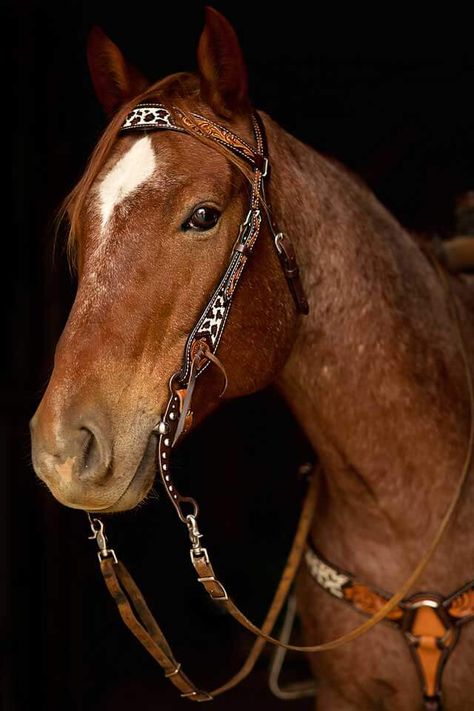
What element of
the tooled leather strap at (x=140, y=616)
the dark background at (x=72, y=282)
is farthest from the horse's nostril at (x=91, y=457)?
the dark background at (x=72, y=282)

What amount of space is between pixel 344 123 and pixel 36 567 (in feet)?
9.73

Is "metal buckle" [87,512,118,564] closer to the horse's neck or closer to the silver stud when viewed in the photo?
the silver stud

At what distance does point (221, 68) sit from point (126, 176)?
0.33 meters

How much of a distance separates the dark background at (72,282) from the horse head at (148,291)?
1.45 metres

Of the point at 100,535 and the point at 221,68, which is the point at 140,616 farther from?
the point at 221,68

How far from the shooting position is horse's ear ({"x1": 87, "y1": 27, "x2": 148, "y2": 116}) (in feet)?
5.85

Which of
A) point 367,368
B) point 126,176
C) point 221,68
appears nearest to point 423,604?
point 367,368

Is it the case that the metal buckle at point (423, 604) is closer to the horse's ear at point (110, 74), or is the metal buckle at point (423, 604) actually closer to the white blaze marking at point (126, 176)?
the white blaze marking at point (126, 176)

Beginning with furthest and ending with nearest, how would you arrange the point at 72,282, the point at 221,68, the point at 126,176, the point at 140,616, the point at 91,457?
1. the point at 72,282
2. the point at 140,616
3. the point at 221,68
4. the point at 126,176
5. the point at 91,457

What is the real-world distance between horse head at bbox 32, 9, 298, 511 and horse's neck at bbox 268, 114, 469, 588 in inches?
5.3

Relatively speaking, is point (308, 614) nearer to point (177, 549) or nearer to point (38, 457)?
point (38, 457)

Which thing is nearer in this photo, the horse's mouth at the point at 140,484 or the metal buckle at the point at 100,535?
the horse's mouth at the point at 140,484

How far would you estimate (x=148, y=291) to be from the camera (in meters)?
1.48

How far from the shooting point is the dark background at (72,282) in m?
2.99
